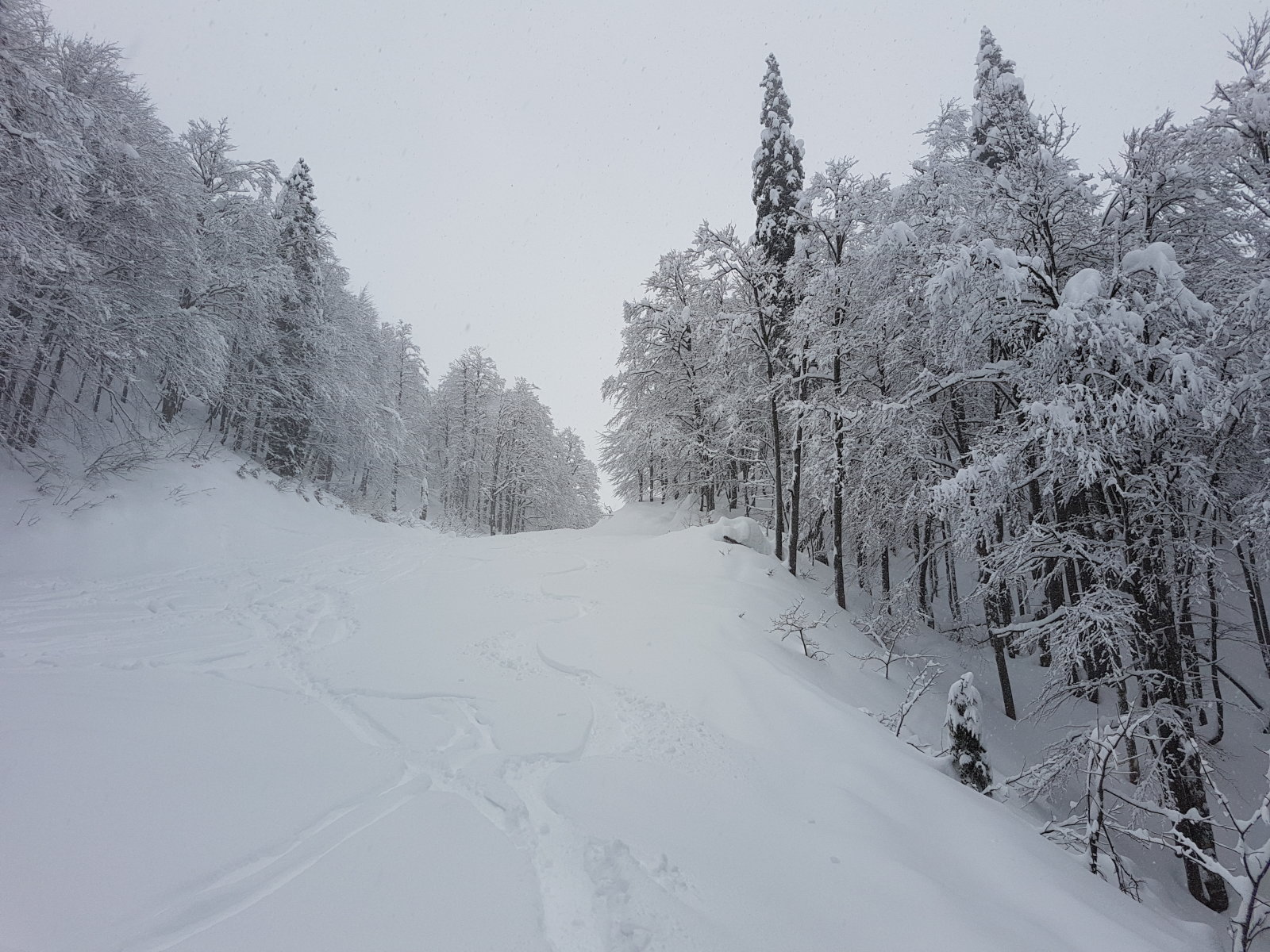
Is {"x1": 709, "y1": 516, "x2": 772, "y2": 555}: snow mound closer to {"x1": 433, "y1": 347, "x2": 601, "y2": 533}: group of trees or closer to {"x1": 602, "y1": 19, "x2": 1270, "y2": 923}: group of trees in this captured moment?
{"x1": 602, "y1": 19, "x2": 1270, "y2": 923}: group of trees

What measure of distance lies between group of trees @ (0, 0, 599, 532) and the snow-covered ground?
5.59 m

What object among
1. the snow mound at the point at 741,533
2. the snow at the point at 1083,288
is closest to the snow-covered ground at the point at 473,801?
the snow at the point at 1083,288

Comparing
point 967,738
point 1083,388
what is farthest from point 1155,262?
point 967,738

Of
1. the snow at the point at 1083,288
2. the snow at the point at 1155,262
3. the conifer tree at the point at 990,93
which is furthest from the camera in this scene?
the conifer tree at the point at 990,93

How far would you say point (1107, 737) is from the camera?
13.4ft

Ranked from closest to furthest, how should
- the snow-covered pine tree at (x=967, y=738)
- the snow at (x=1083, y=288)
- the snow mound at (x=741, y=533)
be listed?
the snow-covered pine tree at (x=967, y=738) → the snow at (x=1083, y=288) → the snow mound at (x=741, y=533)

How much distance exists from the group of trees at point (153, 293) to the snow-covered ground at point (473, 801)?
5.59 metres

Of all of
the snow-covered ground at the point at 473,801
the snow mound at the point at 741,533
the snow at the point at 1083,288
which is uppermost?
the snow at the point at 1083,288

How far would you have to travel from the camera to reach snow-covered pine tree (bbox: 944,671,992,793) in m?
5.21

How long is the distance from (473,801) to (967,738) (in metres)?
5.11

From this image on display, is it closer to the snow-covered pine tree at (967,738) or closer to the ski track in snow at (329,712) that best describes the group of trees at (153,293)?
the ski track in snow at (329,712)

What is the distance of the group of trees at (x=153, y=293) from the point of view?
8672 millimetres

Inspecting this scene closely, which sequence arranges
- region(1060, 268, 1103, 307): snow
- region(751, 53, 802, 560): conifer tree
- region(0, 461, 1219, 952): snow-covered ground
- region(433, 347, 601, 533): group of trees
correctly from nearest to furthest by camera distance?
region(0, 461, 1219, 952): snow-covered ground < region(1060, 268, 1103, 307): snow < region(751, 53, 802, 560): conifer tree < region(433, 347, 601, 533): group of trees

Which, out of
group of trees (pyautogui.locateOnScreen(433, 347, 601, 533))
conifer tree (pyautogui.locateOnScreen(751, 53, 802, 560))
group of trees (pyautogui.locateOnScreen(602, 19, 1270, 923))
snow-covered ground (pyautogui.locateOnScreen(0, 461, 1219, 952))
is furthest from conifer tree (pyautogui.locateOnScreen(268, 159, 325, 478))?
group of trees (pyautogui.locateOnScreen(602, 19, 1270, 923))
